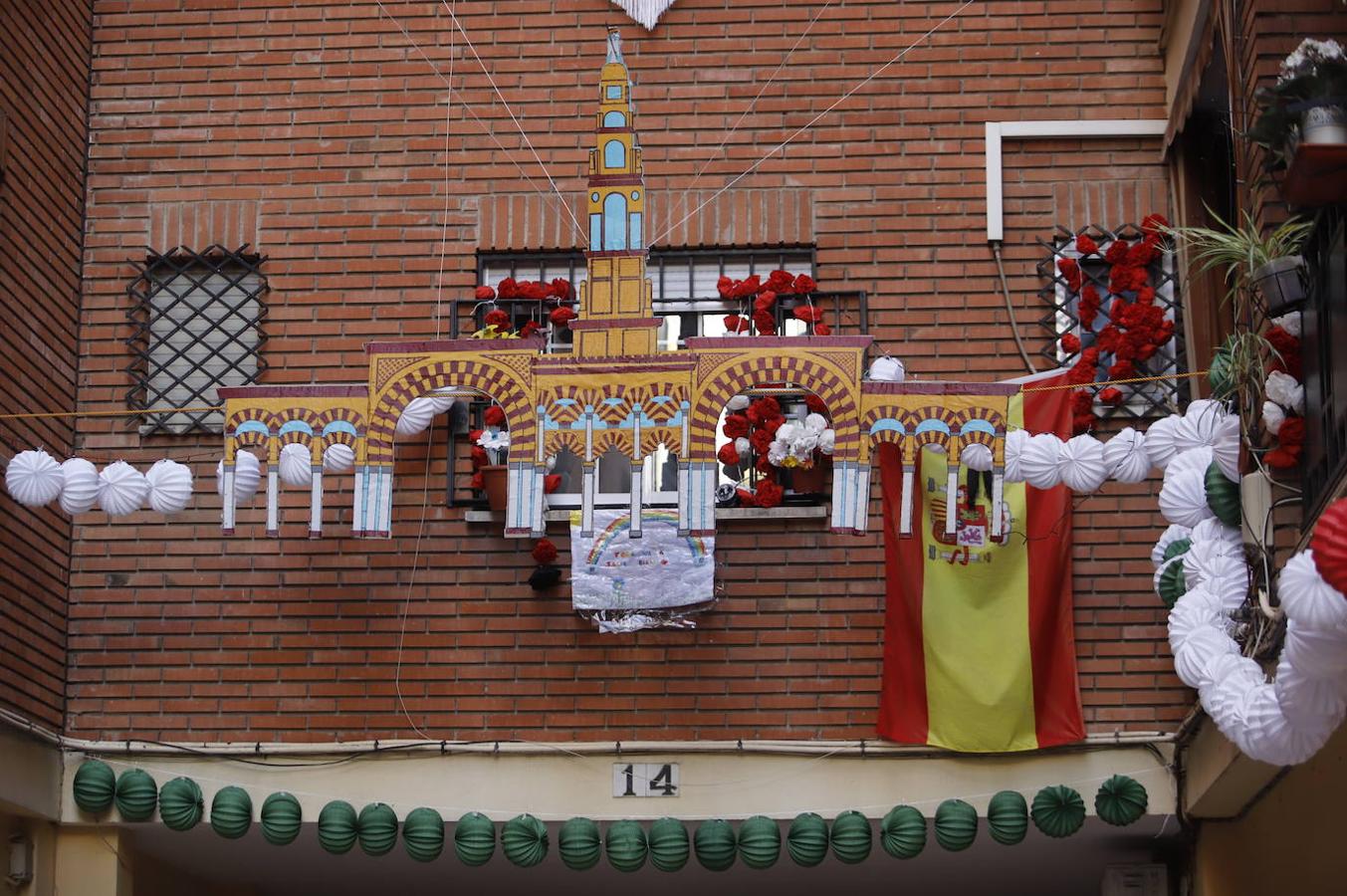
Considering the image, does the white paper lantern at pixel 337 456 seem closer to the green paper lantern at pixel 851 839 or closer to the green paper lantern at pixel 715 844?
the green paper lantern at pixel 715 844

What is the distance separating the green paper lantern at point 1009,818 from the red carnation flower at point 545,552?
8.50 ft

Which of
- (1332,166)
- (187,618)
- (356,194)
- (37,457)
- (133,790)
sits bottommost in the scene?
(133,790)

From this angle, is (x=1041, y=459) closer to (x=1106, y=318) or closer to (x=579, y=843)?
(x=1106, y=318)

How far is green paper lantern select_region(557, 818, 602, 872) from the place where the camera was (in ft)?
33.2

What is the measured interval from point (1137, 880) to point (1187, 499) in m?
3.15

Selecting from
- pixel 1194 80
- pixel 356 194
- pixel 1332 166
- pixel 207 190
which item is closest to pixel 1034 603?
pixel 1194 80

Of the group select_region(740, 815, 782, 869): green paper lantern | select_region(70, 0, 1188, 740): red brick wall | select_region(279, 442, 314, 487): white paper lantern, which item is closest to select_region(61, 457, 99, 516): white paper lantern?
select_region(279, 442, 314, 487): white paper lantern

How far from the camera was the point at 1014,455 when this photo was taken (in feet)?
30.9

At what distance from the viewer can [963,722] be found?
10141 mm

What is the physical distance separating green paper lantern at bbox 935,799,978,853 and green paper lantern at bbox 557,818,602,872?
172 centimetres

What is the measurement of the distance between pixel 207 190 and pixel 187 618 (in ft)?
7.93

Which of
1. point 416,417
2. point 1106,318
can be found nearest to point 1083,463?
point 1106,318

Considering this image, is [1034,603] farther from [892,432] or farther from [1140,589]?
[892,432]

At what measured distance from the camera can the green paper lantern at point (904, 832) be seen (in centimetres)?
996
